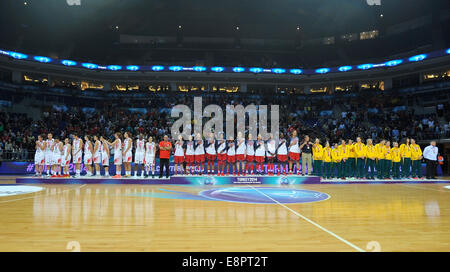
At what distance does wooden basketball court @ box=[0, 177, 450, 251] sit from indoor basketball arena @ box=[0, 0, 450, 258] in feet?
0.16

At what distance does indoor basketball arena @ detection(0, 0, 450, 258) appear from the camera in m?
5.16

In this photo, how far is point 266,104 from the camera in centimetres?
3138

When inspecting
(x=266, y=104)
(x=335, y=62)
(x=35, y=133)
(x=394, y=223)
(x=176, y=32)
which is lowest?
(x=394, y=223)

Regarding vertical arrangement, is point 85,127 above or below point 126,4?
below

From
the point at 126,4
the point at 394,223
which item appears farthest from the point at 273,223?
the point at 126,4

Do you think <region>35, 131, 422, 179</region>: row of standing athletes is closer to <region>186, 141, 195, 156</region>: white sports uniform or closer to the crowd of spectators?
<region>186, 141, 195, 156</region>: white sports uniform

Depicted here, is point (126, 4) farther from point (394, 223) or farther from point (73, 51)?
point (394, 223)

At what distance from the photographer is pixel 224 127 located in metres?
26.9

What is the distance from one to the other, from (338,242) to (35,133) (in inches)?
1050

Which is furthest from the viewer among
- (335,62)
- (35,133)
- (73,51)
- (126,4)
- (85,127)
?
(335,62)

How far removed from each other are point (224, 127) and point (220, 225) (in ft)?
71.5

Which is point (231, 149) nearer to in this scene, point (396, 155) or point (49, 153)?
point (396, 155)

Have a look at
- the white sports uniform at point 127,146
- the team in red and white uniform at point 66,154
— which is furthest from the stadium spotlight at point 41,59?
the white sports uniform at point 127,146

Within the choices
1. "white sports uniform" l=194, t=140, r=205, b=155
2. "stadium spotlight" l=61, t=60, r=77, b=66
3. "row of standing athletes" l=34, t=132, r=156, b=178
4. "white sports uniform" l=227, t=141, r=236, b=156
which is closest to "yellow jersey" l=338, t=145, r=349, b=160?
"white sports uniform" l=227, t=141, r=236, b=156
